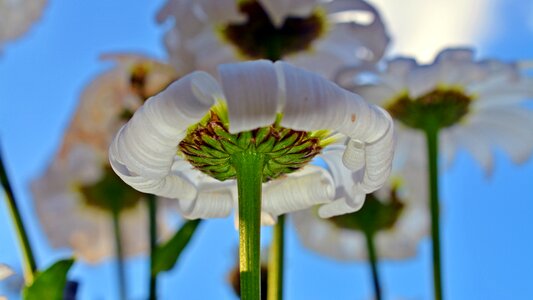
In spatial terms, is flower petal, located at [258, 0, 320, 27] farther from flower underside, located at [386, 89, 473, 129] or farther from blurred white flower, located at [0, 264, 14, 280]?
blurred white flower, located at [0, 264, 14, 280]

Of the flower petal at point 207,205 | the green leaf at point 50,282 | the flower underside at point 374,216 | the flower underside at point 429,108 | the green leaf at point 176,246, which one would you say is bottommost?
the green leaf at point 50,282

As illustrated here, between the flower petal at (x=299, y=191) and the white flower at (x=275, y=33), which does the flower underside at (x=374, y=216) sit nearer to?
the white flower at (x=275, y=33)

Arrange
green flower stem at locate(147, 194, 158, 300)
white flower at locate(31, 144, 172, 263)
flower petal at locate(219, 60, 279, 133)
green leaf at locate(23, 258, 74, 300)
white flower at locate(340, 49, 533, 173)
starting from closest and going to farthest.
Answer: flower petal at locate(219, 60, 279, 133) → green leaf at locate(23, 258, 74, 300) → green flower stem at locate(147, 194, 158, 300) → white flower at locate(340, 49, 533, 173) → white flower at locate(31, 144, 172, 263)

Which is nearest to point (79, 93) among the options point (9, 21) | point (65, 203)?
point (9, 21)

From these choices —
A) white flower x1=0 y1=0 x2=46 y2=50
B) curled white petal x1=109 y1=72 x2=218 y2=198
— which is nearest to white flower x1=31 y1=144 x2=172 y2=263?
white flower x1=0 y1=0 x2=46 y2=50

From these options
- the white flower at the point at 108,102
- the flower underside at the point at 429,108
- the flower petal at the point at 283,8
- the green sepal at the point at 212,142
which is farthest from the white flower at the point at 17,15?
the green sepal at the point at 212,142
